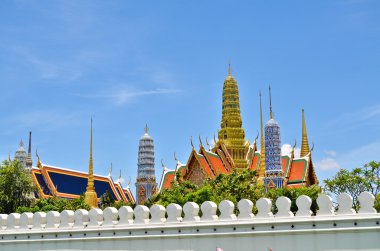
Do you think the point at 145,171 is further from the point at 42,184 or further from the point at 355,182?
the point at 355,182

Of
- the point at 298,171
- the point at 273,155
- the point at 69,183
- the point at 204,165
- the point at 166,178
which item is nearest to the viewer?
the point at 204,165

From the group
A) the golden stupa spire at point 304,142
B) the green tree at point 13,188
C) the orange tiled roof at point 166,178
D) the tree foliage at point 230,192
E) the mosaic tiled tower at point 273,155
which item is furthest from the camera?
the golden stupa spire at point 304,142

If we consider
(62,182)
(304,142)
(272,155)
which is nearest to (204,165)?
(272,155)

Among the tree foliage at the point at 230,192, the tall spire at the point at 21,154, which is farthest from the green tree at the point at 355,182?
the tall spire at the point at 21,154

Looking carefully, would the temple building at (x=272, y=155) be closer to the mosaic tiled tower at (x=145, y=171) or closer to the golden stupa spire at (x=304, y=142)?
the golden stupa spire at (x=304, y=142)

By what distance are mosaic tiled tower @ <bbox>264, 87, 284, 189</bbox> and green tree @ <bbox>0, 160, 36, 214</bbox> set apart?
21.9m

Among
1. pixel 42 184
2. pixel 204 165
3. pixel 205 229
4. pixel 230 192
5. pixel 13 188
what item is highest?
pixel 204 165

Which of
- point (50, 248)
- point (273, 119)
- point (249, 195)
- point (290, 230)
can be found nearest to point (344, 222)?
point (290, 230)

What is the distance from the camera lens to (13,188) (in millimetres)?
32500

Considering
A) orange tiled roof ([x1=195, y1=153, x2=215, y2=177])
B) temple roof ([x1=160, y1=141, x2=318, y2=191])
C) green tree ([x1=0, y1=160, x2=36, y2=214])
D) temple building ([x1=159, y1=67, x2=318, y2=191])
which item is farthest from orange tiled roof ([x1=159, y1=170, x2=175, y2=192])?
green tree ([x1=0, y1=160, x2=36, y2=214])

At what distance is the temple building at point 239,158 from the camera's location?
50469 mm

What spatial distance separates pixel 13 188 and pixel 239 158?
2664 cm

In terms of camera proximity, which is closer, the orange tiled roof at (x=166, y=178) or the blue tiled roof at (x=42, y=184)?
the orange tiled roof at (x=166, y=178)

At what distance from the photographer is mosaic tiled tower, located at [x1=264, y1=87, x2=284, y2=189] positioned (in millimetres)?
49844
